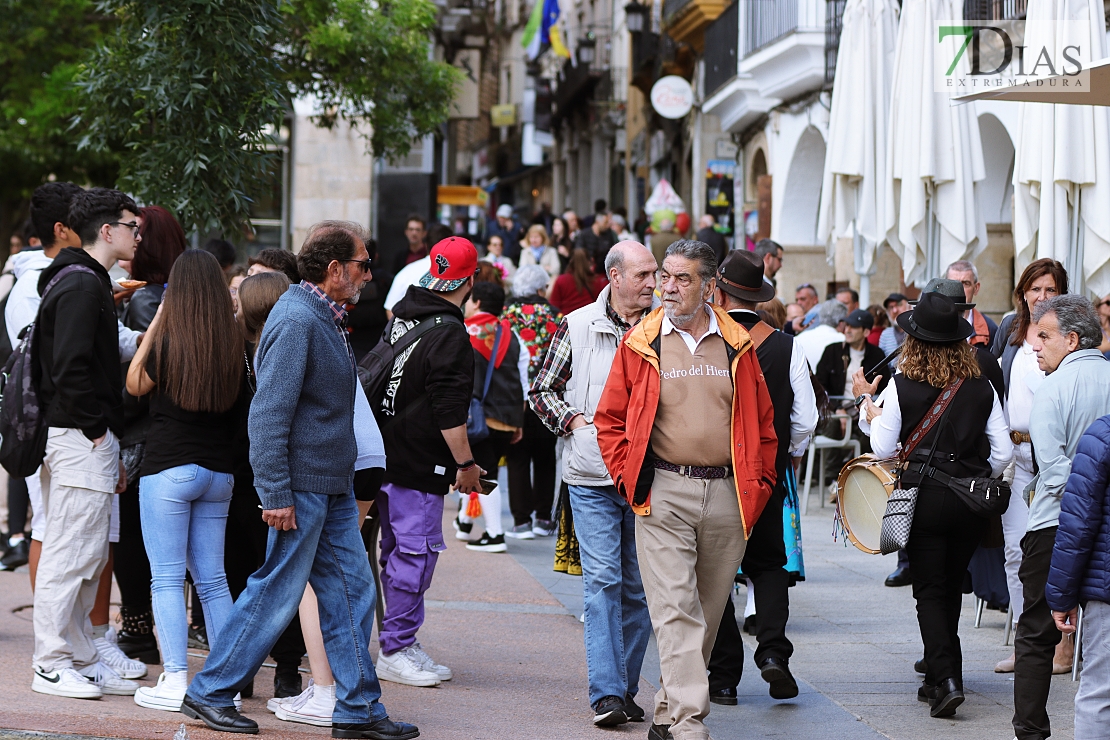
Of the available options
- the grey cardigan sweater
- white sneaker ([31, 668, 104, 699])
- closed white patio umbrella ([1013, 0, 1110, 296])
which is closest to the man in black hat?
the grey cardigan sweater

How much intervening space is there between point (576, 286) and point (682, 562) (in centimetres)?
747

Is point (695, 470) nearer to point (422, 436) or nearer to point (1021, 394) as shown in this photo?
point (422, 436)

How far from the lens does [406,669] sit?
6.61m

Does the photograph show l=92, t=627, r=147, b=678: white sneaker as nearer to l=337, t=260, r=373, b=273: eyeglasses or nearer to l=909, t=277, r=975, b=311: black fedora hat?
l=337, t=260, r=373, b=273: eyeglasses

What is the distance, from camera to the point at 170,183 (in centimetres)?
1020

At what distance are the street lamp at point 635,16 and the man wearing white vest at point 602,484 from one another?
2632 centimetres

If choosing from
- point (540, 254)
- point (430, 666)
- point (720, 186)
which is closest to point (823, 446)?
point (430, 666)

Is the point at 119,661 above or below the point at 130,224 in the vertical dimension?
below

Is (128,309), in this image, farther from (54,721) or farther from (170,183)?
(170,183)

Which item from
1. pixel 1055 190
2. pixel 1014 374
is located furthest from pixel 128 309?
pixel 1055 190

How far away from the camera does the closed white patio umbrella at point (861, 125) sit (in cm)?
1175

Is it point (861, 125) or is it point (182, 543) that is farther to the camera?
point (861, 125)

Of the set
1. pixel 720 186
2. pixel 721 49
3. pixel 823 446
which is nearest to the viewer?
pixel 823 446

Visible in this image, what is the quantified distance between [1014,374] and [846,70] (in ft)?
19.1
